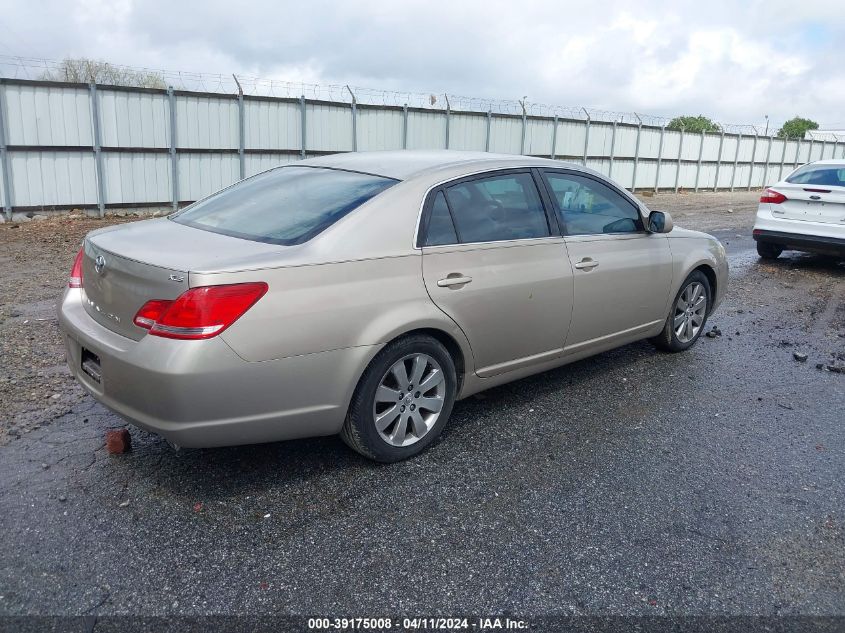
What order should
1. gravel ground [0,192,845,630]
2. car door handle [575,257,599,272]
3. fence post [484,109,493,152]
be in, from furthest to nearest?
1. fence post [484,109,493,152]
2. car door handle [575,257,599,272]
3. gravel ground [0,192,845,630]

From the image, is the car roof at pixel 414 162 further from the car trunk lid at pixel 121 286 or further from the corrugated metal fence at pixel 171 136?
the corrugated metal fence at pixel 171 136

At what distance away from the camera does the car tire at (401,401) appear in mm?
3598

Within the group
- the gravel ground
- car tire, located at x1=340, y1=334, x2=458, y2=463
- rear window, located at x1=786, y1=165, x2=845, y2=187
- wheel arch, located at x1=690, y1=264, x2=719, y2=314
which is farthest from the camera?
rear window, located at x1=786, y1=165, x2=845, y2=187

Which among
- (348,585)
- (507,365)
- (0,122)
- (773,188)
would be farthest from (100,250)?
(0,122)

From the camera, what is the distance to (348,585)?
9.25 ft

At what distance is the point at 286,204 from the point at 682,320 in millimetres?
3538

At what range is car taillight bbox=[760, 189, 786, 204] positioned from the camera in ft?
34.1

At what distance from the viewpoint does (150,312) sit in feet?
10.4

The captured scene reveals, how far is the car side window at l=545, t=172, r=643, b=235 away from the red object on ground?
A: 2925 mm

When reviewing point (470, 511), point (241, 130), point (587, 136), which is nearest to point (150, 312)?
point (470, 511)

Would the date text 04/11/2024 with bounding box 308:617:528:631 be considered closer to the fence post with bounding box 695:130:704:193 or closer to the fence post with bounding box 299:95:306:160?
the fence post with bounding box 299:95:306:160

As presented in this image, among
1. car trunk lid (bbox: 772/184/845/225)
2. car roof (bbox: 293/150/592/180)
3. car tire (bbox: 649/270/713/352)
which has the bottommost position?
car tire (bbox: 649/270/713/352)

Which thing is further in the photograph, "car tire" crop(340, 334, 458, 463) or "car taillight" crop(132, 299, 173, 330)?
"car tire" crop(340, 334, 458, 463)

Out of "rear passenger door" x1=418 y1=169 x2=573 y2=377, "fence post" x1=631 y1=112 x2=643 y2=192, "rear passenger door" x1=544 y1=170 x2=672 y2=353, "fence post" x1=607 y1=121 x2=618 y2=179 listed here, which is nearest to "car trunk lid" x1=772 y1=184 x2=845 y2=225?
"rear passenger door" x1=544 y1=170 x2=672 y2=353
